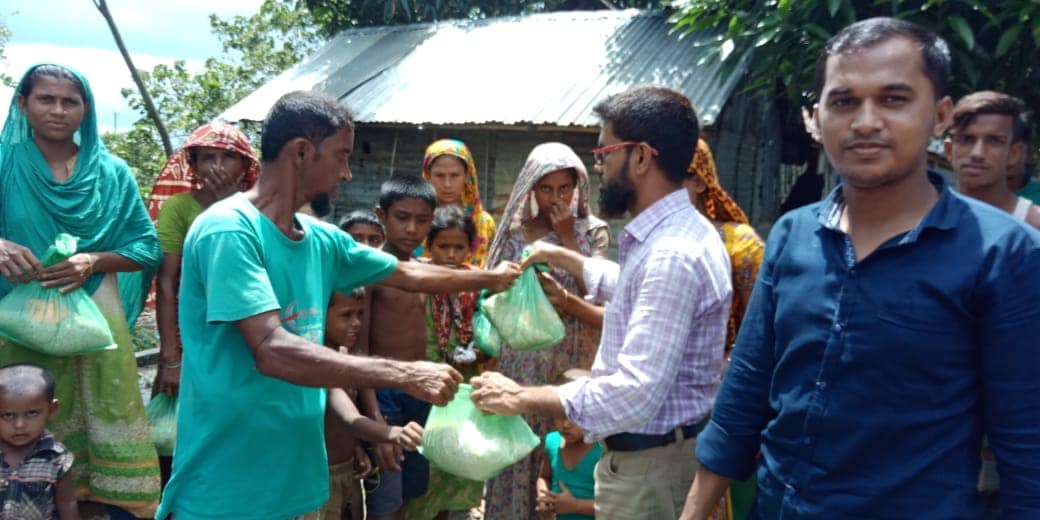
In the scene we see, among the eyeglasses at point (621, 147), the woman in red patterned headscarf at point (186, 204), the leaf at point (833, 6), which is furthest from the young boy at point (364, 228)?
the leaf at point (833, 6)

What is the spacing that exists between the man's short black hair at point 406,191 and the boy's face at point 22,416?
67.6 inches

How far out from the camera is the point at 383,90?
11.0 m

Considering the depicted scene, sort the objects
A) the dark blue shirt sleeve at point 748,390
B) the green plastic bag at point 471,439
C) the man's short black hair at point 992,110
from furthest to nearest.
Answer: the man's short black hair at point 992,110 < the green plastic bag at point 471,439 < the dark blue shirt sleeve at point 748,390

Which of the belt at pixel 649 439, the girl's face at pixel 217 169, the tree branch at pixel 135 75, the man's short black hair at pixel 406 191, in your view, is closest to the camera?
the belt at pixel 649 439

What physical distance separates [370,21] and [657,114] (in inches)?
522

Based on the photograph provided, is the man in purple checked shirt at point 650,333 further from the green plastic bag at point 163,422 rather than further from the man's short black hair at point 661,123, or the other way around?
the green plastic bag at point 163,422

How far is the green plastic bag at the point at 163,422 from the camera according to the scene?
12.5ft

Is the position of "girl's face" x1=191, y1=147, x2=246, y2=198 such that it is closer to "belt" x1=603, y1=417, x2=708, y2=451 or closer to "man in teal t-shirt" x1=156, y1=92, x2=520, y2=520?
"man in teal t-shirt" x1=156, y1=92, x2=520, y2=520

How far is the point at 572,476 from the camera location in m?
3.20

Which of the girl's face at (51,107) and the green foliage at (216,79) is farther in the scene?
the green foliage at (216,79)

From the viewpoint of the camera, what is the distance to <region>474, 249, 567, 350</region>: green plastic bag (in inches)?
128

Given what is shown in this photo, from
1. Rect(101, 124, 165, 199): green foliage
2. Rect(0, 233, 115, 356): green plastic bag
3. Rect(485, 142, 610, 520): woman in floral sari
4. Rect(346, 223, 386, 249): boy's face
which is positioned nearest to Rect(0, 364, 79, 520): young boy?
Rect(0, 233, 115, 356): green plastic bag

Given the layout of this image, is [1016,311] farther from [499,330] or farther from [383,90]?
[383,90]

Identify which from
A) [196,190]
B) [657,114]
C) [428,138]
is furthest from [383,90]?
[657,114]
